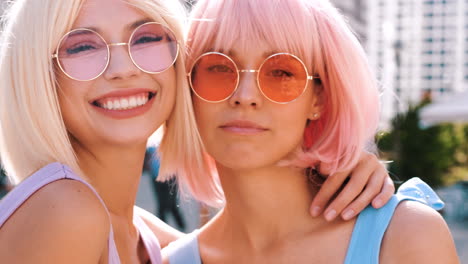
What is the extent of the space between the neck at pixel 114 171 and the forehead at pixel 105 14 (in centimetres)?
49

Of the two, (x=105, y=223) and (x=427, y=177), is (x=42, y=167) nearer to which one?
(x=105, y=223)

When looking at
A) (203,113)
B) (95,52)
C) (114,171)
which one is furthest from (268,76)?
(114,171)

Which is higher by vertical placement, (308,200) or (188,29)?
(188,29)

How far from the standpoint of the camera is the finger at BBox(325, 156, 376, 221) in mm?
2133

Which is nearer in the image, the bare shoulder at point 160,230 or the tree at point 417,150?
the bare shoulder at point 160,230

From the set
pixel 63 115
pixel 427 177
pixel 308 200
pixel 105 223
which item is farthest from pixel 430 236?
pixel 427 177

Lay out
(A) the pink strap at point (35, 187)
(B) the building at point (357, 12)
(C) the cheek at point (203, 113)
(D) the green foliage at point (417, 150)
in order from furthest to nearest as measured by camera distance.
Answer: (B) the building at point (357, 12) → (D) the green foliage at point (417, 150) → (C) the cheek at point (203, 113) → (A) the pink strap at point (35, 187)

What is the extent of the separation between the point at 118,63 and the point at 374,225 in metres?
1.07

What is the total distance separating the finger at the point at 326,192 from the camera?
2227 mm

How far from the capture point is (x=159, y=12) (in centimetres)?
218

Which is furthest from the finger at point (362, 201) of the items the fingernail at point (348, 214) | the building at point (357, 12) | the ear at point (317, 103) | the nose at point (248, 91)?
the building at point (357, 12)

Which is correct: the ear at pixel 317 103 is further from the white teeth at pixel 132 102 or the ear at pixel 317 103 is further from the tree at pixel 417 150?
the tree at pixel 417 150

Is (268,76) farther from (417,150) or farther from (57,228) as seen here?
(417,150)

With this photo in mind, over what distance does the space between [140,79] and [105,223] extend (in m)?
0.61
